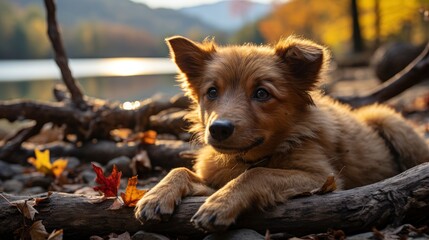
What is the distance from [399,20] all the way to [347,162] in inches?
1183

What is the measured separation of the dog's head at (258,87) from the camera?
161 inches

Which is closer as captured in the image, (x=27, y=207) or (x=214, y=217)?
(x=214, y=217)

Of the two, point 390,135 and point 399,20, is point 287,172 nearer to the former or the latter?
point 390,135

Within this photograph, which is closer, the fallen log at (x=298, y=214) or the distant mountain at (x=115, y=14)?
the fallen log at (x=298, y=214)

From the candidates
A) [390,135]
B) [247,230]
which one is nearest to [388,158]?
[390,135]

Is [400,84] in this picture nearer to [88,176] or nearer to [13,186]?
[88,176]

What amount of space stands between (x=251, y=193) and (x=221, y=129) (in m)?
0.53

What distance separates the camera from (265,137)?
419cm

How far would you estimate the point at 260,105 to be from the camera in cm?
422

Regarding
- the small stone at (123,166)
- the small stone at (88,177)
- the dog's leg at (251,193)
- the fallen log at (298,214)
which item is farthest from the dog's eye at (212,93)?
the small stone at (88,177)

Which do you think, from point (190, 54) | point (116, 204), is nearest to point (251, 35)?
point (190, 54)

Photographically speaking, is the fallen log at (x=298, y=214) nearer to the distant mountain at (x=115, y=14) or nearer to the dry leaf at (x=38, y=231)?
the dry leaf at (x=38, y=231)

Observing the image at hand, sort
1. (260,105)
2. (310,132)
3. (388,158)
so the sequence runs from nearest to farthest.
A: (260,105)
(310,132)
(388,158)

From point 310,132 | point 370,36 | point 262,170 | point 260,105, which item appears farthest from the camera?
point 370,36
